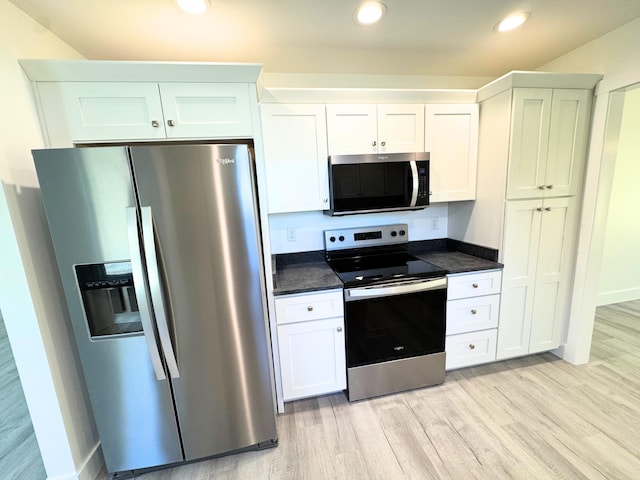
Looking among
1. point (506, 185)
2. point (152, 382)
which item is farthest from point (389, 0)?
point (152, 382)

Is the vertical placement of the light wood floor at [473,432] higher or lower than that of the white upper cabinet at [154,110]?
lower

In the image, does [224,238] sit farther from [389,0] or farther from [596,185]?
[596,185]

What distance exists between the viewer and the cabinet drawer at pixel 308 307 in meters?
1.75

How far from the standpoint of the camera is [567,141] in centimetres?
196

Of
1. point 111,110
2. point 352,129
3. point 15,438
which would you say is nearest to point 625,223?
point 352,129

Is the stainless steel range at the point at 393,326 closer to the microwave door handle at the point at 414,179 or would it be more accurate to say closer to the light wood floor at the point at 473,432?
the light wood floor at the point at 473,432

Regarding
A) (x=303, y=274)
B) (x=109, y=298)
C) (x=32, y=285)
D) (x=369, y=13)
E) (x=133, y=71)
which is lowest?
(x=303, y=274)

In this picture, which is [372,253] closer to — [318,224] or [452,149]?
[318,224]

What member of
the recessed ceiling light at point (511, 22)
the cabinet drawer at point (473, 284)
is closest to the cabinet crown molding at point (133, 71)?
the recessed ceiling light at point (511, 22)

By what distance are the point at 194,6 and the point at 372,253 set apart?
201 centimetres

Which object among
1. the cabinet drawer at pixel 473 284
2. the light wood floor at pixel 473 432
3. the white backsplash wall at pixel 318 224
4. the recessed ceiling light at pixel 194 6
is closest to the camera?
the recessed ceiling light at pixel 194 6

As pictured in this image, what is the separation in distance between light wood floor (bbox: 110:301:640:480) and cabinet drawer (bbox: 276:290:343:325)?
0.74 m

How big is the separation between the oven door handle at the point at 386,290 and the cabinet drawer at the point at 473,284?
21 centimetres

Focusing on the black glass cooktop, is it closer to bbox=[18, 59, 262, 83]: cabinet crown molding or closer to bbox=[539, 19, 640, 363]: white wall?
bbox=[539, 19, 640, 363]: white wall
